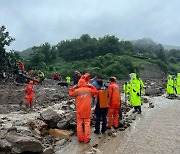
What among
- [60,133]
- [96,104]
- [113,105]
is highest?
[96,104]

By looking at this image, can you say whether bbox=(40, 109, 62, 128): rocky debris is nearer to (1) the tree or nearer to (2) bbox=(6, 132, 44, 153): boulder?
(2) bbox=(6, 132, 44, 153): boulder

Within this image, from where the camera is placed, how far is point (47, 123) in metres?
10.4

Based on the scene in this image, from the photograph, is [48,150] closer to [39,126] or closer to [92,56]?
[39,126]

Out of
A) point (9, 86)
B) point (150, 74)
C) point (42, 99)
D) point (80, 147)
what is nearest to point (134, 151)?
point (80, 147)

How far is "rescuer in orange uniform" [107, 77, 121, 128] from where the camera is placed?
11.0 m

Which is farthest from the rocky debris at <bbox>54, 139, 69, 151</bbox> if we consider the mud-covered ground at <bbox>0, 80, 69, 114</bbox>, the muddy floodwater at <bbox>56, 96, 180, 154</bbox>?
the mud-covered ground at <bbox>0, 80, 69, 114</bbox>

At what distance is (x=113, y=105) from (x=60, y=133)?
2060 mm

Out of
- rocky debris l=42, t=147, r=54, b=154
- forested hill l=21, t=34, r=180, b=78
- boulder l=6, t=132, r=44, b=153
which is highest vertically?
forested hill l=21, t=34, r=180, b=78

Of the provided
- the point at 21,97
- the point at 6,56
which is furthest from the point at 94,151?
the point at 6,56

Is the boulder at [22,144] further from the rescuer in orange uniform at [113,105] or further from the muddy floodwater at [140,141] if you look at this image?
the rescuer in orange uniform at [113,105]

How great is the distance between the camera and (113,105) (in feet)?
36.3

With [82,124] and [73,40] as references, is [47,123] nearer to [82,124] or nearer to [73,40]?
[82,124]

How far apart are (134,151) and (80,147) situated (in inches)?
55.8

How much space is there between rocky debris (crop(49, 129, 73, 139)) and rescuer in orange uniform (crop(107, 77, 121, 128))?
1.64 m
